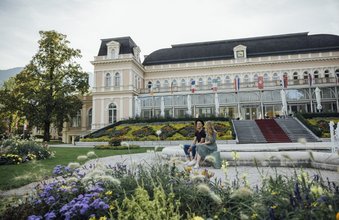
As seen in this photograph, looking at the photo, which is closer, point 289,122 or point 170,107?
point 289,122

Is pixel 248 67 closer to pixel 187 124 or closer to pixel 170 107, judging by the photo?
pixel 170 107

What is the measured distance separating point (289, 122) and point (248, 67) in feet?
57.7

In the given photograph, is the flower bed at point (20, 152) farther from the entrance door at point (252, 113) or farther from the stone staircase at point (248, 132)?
the entrance door at point (252, 113)

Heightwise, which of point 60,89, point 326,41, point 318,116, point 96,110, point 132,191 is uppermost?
point 326,41

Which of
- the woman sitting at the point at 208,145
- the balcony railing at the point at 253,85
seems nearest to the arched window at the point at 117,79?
the balcony railing at the point at 253,85

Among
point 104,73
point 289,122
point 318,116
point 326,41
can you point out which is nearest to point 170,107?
point 104,73

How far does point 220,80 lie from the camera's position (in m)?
38.9

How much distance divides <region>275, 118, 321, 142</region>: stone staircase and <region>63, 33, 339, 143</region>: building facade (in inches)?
307

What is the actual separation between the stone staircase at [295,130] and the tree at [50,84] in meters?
27.2

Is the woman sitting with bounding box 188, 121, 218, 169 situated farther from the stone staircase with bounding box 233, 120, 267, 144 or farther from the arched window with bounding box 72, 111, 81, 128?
the arched window with bounding box 72, 111, 81, 128

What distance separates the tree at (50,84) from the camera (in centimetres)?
2945

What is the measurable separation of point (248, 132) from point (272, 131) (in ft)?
7.21

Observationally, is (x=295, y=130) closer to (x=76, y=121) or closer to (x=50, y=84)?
(x=50, y=84)

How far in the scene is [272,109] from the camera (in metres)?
33.6
